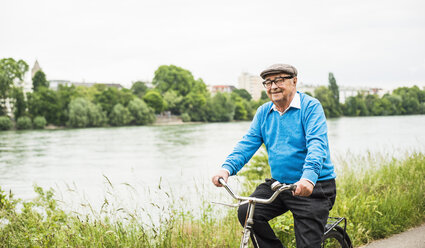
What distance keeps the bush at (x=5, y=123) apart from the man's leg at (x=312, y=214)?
58.8m

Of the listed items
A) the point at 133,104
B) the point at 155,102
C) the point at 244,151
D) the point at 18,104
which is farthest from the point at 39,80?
the point at 244,151

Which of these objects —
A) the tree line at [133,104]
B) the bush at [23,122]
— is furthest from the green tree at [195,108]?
the bush at [23,122]

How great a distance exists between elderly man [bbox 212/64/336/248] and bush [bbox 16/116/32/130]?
2360 inches

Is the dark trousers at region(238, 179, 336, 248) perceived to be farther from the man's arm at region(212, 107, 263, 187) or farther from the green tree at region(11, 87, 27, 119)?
the green tree at region(11, 87, 27, 119)

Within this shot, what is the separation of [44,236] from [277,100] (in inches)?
102

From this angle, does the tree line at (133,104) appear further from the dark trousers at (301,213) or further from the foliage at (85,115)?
the dark trousers at (301,213)

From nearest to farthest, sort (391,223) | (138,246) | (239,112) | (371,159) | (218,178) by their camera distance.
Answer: (218,178) < (138,246) < (391,223) < (371,159) < (239,112)

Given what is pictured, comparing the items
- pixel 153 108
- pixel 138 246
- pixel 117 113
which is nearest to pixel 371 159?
pixel 138 246

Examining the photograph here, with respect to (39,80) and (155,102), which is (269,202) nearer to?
(155,102)

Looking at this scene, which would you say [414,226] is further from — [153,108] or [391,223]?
[153,108]

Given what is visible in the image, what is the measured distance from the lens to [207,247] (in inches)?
146

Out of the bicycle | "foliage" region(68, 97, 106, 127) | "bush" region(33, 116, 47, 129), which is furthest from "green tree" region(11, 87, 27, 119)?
the bicycle

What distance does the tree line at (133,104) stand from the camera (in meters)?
58.9

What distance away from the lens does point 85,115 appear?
58812mm
